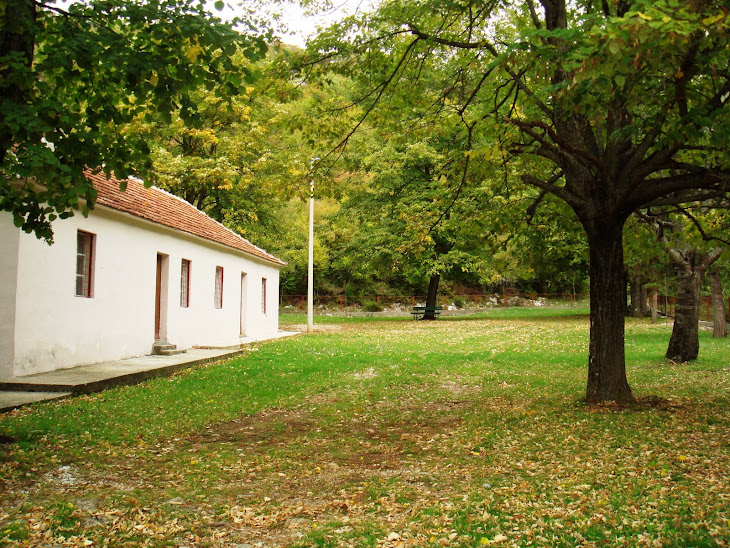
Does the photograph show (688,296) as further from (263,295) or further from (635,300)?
(635,300)

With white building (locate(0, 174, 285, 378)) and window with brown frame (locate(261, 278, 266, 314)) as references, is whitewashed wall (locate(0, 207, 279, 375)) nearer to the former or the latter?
white building (locate(0, 174, 285, 378))

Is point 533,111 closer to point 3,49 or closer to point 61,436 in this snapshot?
point 3,49

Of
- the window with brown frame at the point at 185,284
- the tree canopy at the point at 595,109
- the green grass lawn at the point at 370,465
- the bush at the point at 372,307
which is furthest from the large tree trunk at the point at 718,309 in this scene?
the bush at the point at 372,307

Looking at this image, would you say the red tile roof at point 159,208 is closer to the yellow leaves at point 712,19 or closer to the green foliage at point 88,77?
the green foliage at point 88,77

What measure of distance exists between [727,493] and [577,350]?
12737mm

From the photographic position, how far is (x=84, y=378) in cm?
1061

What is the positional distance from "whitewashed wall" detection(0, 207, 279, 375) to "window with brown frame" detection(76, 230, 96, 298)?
0.35 feet

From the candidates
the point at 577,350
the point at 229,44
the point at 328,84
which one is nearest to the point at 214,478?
the point at 229,44

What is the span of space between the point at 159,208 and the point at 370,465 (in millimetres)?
12840

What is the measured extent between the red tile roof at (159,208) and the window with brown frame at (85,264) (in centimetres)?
87

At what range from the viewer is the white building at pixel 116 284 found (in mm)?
10562

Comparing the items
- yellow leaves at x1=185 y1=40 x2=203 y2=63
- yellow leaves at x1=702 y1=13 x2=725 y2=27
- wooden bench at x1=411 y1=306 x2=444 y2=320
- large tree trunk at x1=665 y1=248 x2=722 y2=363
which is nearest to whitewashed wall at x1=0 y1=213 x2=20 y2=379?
yellow leaves at x1=185 y1=40 x2=203 y2=63

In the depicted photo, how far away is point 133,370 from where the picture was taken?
474 inches

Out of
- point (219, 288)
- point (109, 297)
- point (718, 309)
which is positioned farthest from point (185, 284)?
point (718, 309)
